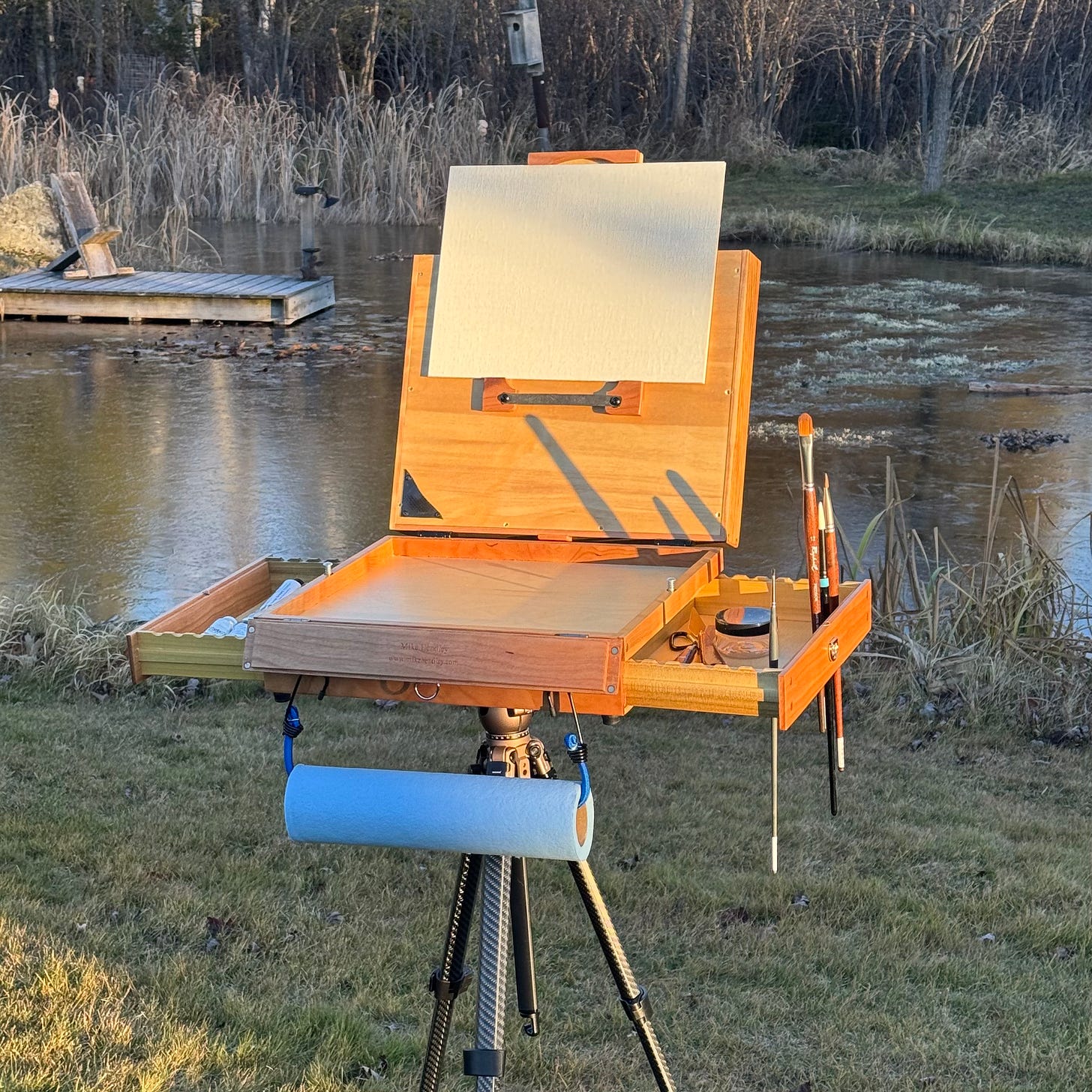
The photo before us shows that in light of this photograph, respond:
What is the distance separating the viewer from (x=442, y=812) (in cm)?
237

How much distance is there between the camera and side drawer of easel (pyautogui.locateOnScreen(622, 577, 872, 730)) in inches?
96.7

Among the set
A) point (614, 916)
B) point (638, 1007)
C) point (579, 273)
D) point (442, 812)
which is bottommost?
point (614, 916)

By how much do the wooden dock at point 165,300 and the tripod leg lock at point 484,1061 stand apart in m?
11.5

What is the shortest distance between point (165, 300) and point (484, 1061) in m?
12.1

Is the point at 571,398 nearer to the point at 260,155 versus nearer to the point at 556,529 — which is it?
the point at 556,529

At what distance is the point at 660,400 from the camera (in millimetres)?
3467

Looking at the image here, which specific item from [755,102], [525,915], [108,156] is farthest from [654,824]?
[755,102]

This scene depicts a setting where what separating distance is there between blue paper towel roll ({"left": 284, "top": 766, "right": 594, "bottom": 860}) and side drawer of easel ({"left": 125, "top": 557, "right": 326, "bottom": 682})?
0.30 m

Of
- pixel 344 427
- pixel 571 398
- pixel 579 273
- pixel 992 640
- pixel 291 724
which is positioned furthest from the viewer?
pixel 344 427

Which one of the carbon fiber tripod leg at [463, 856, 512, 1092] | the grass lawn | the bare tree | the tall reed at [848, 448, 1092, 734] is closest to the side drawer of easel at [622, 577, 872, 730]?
the carbon fiber tripod leg at [463, 856, 512, 1092]

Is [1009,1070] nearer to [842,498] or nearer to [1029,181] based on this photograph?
[842,498]

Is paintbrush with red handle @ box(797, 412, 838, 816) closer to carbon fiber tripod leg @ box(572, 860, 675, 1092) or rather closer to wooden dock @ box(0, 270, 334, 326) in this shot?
carbon fiber tripod leg @ box(572, 860, 675, 1092)

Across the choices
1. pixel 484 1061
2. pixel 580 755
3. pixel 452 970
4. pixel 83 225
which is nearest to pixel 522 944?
pixel 452 970

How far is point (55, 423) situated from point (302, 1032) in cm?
729
